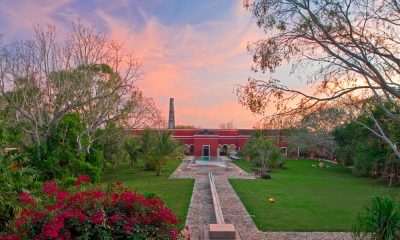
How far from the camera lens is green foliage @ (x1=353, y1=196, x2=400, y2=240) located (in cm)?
693

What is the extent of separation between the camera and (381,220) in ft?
23.1

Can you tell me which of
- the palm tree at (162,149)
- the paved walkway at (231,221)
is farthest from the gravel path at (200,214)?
the palm tree at (162,149)

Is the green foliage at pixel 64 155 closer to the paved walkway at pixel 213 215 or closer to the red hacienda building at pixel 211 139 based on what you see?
the paved walkway at pixel 213 215

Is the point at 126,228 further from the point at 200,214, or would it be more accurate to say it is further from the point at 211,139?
the point at 211,139

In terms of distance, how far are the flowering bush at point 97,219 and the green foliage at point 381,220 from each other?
4.12 metres

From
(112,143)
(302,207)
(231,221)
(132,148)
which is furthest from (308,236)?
(132,148)

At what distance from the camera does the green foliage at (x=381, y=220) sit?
6.93m

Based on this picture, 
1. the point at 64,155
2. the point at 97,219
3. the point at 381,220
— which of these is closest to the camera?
the point at 97,219

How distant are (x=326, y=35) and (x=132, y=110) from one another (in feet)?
69.7

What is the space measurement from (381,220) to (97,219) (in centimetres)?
526

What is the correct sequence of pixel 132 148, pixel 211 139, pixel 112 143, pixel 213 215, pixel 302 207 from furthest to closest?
pixel 211 139 → pixel 132 148 → pixel 112 143 → pixel 302 207 → pixel 213 215

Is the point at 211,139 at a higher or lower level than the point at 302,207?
higher

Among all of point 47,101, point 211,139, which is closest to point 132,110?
point 47,101

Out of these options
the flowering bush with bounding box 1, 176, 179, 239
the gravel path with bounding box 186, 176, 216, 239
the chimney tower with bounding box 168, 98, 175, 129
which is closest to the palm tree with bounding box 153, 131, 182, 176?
the gravel path with bounding box 186, 176, 216, 239
